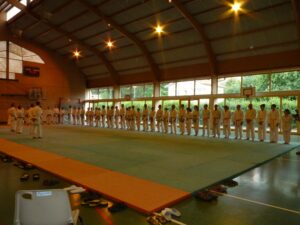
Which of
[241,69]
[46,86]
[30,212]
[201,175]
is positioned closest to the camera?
[30,212]

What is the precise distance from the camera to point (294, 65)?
1298cm

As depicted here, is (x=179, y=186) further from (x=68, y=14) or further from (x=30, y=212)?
(x=68, y=14)

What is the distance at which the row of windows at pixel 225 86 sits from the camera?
13.4 meters

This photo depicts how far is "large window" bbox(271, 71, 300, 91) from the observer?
13047 millimetres

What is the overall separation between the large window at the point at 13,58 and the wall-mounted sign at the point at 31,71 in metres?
0.32

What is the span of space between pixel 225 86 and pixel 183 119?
4.00 m

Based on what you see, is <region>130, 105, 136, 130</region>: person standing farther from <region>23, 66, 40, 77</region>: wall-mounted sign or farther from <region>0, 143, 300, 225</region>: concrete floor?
<region>23, 66, 40, 77</region>: wall-mounted sign

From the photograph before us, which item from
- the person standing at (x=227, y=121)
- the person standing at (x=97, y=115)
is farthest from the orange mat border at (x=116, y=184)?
the person standing at (x=97, y=115)

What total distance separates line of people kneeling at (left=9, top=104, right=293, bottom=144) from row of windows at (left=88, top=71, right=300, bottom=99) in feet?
8.67

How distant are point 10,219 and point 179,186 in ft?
8.33

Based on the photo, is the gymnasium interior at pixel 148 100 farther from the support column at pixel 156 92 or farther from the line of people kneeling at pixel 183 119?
the line of people kneeling at pixel 183 119

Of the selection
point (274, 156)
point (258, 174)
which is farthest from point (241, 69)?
point (258, 174)

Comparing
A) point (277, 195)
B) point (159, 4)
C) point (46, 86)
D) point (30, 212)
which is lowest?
point (277, 195)

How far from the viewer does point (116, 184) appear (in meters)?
4.52
